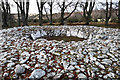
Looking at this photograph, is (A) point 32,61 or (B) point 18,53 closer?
(A) point 32,61

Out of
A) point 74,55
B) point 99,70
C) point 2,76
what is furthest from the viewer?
point 74,55

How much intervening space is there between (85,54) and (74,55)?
363 mm

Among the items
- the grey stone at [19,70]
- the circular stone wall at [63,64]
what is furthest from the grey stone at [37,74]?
the grey stone at [19,70]

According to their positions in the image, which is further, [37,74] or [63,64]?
[63,64]

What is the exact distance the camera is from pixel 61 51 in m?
3.03

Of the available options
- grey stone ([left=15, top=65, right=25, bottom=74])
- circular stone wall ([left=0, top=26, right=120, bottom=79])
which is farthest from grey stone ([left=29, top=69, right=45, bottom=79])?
grey stone ([left=15, top=65, right=25, bottom=74])

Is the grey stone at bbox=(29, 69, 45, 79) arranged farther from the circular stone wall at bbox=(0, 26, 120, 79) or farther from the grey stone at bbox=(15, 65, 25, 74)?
the grey stone at bbox=(15, 65, 25, 74)

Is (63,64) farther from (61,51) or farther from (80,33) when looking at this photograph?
(80,33)

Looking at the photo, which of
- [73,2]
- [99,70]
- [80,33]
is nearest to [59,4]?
[73,2]

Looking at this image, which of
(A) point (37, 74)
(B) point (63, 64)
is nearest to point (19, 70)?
(A) point (37, 74)

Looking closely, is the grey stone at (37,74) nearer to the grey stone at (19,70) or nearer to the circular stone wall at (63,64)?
the circular stone wall at (63,64)

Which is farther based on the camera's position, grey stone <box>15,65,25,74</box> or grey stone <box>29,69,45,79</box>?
grey stone <box>15,65,25,74</box>

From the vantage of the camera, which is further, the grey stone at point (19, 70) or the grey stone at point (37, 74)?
the grey stone at point (19, 70)

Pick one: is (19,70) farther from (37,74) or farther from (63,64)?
(63,64)
